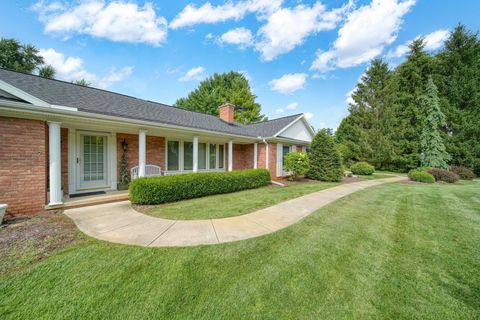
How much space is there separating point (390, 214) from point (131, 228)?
6748mm

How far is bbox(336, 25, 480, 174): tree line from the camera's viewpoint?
17281 millimetres

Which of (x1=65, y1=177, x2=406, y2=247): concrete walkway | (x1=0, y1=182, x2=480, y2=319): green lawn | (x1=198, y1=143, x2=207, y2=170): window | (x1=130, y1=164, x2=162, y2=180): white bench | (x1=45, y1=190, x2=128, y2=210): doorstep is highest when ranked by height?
(x1=198, y1=143, x2=207, y2=170): window

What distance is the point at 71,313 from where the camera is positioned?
1.96 meters

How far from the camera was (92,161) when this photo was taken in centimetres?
733

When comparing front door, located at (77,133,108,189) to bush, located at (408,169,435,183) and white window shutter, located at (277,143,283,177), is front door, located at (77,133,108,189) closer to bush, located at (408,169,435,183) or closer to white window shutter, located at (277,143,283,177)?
white window shutter, located at (277,143,283,177)

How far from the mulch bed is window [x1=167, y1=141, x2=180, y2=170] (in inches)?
198

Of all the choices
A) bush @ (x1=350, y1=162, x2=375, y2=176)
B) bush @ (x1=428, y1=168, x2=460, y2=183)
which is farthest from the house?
bush @ (x1=428, y1=168, x2=460, y2=183)

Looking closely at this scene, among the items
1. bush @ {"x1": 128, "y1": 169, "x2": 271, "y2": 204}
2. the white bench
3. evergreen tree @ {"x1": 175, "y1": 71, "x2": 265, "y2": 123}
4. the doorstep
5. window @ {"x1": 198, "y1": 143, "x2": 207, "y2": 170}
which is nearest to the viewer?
the doorstep

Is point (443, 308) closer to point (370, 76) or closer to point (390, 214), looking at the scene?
point (390, 214)

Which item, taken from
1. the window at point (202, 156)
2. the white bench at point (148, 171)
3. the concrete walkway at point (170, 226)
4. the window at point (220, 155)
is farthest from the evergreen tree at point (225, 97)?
the concrete walkway at point (170, 226)

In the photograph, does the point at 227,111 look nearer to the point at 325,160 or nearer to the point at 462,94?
the point at 325,160

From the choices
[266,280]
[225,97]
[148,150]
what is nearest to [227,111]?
[148,150]

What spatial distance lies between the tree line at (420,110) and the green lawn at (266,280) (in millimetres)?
19799

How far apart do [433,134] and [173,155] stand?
22280mm
